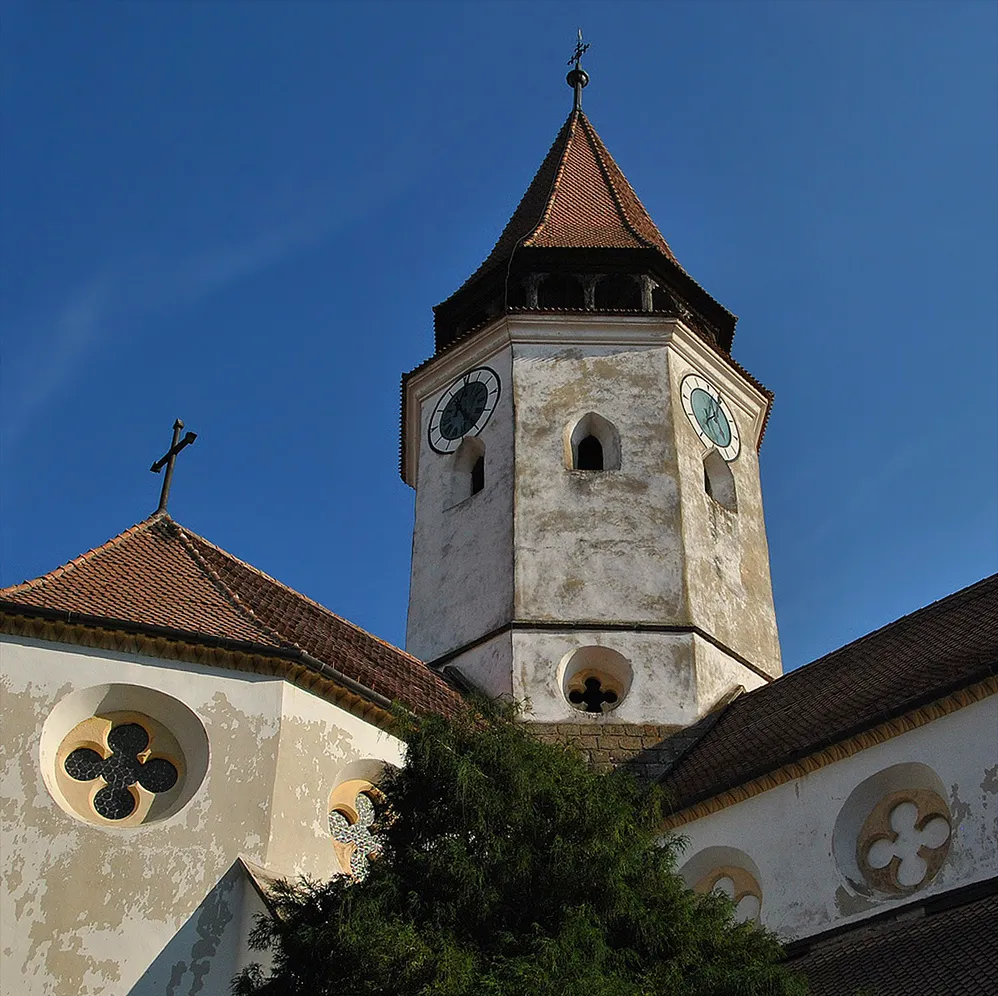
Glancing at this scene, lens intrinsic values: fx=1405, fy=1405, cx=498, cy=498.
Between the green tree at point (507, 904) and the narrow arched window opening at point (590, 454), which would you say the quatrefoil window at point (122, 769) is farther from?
the narrow arched window opening at point (590, 454)

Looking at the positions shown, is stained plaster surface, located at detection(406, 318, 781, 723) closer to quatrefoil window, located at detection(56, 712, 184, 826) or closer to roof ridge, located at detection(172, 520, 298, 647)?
roof ridge, located at detection(172, 520, 298, 647)

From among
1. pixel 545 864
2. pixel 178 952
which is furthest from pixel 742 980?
pixel 178 952

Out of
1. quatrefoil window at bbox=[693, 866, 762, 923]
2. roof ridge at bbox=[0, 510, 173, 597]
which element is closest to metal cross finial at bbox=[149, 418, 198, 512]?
roof ridge at bbox=[0, 510, 173, 597]

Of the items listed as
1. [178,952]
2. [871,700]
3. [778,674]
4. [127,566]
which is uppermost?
[778,674]

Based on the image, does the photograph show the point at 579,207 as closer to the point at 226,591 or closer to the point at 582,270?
the point at 582,270

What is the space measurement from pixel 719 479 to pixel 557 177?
6956 mm

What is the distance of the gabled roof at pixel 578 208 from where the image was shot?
21.8 metres

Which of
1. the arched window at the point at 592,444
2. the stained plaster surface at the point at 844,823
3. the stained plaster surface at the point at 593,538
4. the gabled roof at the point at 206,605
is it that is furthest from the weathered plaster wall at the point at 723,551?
the stained plaster surface at the point at 844,823

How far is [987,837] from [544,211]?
1362 centimetres

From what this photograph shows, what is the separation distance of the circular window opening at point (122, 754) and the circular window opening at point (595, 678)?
6.18 m

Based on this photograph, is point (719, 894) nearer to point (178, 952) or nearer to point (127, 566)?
point (178, 952)

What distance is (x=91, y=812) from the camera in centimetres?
1140

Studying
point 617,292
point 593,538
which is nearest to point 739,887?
point 593,538

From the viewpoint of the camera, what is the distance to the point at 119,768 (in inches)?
465
